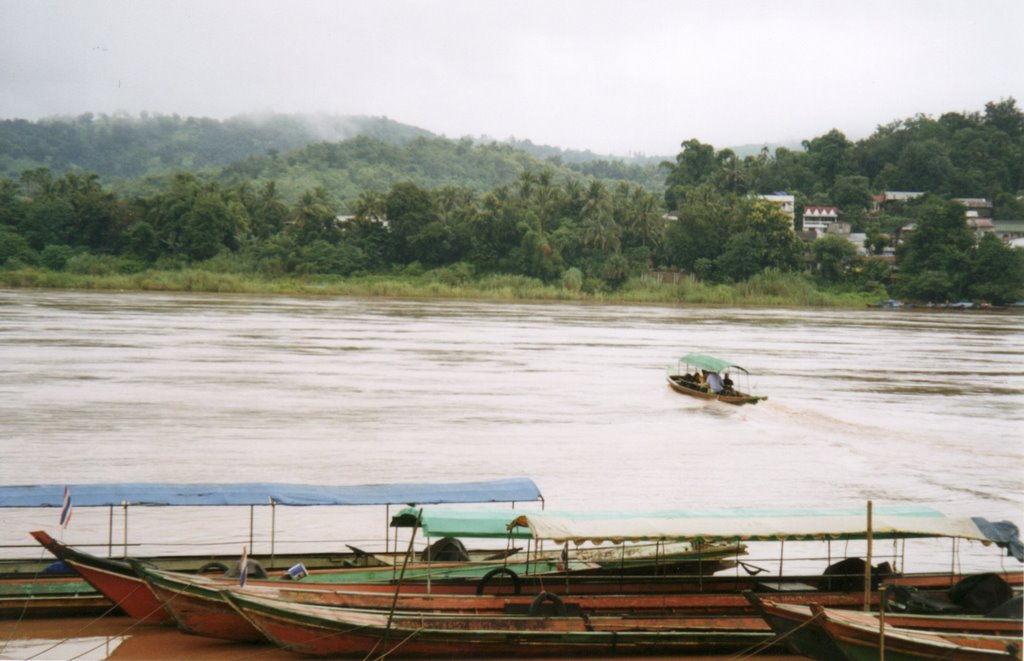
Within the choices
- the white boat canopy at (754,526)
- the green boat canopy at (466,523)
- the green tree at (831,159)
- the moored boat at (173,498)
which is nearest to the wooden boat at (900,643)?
the white boat canopy at (754,526)

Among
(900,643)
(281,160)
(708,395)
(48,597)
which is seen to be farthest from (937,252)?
(281,160)

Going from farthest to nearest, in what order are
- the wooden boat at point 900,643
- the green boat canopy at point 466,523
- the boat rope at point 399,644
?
the green boat canopy at point 466,523 → the boat rope at point 399,644 → the wooden boat at point 900,643

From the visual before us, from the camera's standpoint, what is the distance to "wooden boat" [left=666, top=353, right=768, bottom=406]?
36.6ft

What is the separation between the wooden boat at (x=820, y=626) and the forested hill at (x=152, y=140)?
18920 millimetres

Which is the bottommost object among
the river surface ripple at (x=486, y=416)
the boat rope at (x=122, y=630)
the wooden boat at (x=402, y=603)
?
the river surface ripple at (x=486, y=416)

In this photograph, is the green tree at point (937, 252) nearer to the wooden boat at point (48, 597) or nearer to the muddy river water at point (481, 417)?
the muddy river water at point (481, 417)

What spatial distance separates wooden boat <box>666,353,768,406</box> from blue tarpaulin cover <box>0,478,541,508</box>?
6724mm

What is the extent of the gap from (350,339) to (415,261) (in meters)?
11.2

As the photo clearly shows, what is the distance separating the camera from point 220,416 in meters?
9.43

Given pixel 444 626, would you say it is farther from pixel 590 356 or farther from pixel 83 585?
pixel 590 356

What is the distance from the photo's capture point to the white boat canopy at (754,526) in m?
3.95

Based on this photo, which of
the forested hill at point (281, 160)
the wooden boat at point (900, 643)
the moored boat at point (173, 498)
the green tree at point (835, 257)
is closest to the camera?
the wooden boat at point (900, 643)

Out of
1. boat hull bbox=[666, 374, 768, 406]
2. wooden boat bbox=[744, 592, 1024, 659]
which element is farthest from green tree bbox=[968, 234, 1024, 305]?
wooden boat bbox=[744, 592, 1024, 659]

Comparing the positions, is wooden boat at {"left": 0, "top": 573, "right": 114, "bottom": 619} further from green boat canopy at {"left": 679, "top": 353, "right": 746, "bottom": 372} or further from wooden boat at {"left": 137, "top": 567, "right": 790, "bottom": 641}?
green boat canopy at {"left": 679, "top": 353, "right": 746, "bottom": 372}
